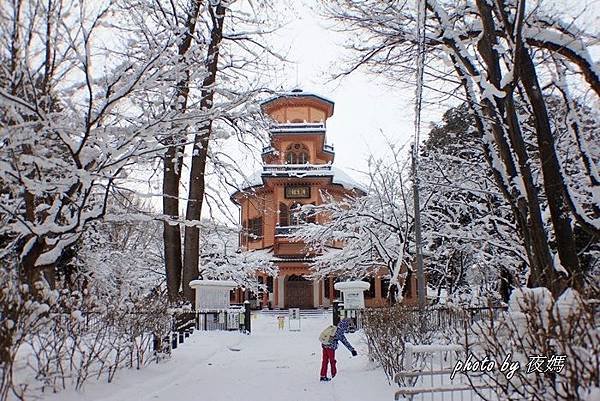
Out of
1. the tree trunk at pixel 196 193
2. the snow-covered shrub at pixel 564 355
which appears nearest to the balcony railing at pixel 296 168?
the tree trunk at pixel 196 193

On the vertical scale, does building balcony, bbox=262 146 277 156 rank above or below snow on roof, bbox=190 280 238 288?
above

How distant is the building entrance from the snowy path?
25.8 meters

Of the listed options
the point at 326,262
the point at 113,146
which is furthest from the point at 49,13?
the point at 326,262

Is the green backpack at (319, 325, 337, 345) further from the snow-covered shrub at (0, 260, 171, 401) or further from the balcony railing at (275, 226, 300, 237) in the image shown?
the balcony railing at (275, 226, 300, 237)

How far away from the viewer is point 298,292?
4091cm

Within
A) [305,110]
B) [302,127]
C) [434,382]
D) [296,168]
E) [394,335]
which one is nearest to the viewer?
[434,382]

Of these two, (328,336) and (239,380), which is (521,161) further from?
(239,380)

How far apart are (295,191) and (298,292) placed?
753 centimetres

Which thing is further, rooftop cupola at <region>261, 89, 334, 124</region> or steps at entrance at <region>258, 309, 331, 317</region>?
rooftop cupola at <region>261, 89, 334, 124</region>

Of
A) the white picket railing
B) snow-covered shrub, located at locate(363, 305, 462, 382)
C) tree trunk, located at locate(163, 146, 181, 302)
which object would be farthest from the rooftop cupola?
the white picket railing

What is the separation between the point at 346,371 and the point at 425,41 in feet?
23.1

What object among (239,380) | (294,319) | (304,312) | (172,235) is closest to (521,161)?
(239,380)

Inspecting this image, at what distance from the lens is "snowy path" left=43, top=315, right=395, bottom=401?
7.98 meters

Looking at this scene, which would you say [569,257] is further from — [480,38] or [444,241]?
[444,241]
